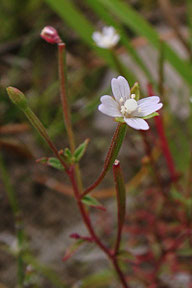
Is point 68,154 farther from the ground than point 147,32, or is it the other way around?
point 147,32

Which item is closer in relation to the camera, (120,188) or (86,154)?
(120,188)

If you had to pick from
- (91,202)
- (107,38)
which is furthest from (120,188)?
(107,38)

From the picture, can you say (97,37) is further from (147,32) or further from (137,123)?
(137,123)

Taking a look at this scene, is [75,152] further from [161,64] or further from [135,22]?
[135,22]

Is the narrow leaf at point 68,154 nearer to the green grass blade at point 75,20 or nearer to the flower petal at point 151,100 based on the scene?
the flower petal at point 151,100

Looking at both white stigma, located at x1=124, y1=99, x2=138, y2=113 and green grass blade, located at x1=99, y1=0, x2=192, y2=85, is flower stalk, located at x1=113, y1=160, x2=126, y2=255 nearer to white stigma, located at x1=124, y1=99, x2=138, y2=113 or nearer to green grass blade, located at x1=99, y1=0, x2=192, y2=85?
white stigma, located at x1=124, y1=99, x2=138, y2=113
